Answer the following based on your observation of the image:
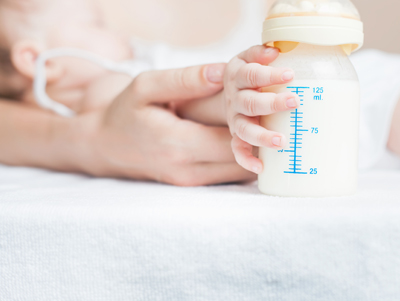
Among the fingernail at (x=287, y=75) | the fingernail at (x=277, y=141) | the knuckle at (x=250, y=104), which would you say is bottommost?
the fingernail at (x=277, y=141)

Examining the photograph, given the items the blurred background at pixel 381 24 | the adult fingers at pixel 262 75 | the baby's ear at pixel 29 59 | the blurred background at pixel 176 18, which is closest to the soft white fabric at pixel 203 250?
the adult fingers at pixel 262 75

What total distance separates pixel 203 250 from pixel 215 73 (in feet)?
1.04

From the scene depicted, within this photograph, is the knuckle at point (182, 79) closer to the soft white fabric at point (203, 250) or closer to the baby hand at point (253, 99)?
the baby hand at point (253, 99)

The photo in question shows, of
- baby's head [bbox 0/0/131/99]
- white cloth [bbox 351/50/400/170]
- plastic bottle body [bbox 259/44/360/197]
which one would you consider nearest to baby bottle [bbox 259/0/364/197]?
plastic bottle body [bbox 259/44/360/197]

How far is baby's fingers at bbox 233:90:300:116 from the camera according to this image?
1.63ft

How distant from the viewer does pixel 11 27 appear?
1137 millimetres

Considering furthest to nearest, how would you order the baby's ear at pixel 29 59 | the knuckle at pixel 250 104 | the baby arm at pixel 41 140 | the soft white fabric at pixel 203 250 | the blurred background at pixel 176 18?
the blurred background at pixel 176 18, the baby's ear at pixel 29 59, the baby arm at pixel 41 140, the knuckle at pixel 250 104, the soft white fabric at pixel 203 250

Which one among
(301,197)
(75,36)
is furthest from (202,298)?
(75,36)

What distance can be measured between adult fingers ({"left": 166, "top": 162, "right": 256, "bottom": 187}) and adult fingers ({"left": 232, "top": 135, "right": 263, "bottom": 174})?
117 millimetres

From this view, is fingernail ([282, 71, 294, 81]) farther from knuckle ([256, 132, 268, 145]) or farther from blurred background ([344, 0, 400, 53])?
blurred background ([344, 0, 400, 53])

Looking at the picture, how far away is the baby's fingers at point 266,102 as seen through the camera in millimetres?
497

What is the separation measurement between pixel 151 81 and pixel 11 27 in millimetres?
699

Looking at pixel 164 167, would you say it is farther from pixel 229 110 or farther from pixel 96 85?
pixel 96 85

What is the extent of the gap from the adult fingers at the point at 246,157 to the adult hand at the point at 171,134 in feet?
0.30
